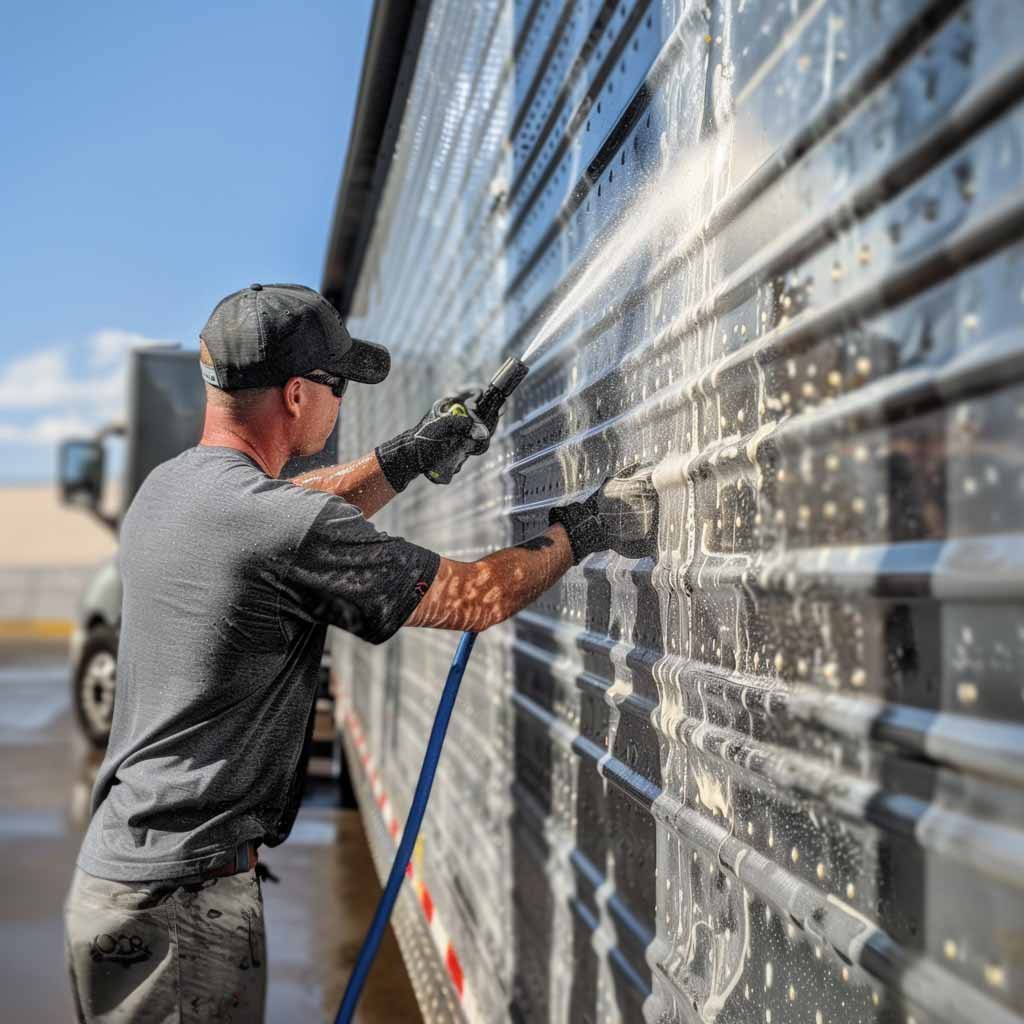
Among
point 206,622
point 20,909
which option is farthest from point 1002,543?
point 20,909

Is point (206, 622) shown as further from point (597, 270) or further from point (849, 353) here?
point (849, 353)

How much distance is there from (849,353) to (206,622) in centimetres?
154

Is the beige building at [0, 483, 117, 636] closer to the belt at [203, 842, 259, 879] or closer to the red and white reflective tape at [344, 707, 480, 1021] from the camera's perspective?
the red and white reflective tape at [344, 707, 480, 1021]

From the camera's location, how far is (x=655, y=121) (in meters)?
1.97

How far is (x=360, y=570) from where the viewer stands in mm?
2297

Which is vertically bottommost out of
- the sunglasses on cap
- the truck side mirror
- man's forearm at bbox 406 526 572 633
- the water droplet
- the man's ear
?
the water droplet

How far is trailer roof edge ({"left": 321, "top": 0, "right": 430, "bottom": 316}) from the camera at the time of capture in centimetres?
456

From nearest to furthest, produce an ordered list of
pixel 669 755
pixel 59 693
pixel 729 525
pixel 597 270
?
pixel 729 525 → pixel 669 755 → pixel 597 270 → pixel 59 693

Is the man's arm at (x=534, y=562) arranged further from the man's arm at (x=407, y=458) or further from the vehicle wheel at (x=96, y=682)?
the vehicle wheel at (x=96, y=682)

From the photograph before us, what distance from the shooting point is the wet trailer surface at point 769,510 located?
3.40ft

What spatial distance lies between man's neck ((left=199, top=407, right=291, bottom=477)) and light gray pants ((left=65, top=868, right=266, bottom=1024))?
0.87 metres

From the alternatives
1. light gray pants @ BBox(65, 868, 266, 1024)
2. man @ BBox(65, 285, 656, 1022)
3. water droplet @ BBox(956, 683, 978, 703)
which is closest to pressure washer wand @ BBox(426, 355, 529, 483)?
man @ BBox(65, 285, 656, 1022)

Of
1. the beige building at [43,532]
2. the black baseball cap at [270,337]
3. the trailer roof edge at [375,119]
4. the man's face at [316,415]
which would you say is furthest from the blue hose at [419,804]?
the beige building at [43,532]

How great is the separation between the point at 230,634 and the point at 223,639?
17mm
